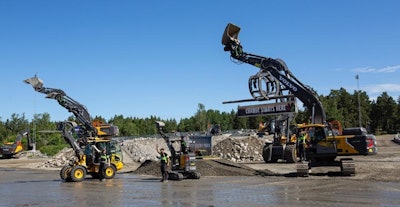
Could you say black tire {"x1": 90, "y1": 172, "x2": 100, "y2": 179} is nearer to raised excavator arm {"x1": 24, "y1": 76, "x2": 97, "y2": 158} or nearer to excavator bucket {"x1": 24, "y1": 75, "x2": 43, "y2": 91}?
raised excavator arm {"x1": 24, "y1": 76, "x2": 97, "y2": 158}

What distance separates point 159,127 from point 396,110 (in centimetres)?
6985

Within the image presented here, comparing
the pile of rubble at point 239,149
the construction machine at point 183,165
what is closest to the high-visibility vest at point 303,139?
the construction machine at point 183,165

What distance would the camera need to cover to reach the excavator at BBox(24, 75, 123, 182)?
72.7 ft

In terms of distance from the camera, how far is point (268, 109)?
25375mm

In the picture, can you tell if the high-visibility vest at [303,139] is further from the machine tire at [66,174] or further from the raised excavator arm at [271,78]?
the machine tire at [66,174]

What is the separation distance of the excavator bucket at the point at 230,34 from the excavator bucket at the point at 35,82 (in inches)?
440

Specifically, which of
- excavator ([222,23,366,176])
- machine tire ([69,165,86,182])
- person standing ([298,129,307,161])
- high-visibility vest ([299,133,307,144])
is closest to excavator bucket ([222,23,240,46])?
excavator ([222,23,366,176])

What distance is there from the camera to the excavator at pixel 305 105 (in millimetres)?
19969

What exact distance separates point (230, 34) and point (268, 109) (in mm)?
4940

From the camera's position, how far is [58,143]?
7125cm

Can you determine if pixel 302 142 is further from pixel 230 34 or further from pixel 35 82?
pixel 35 82

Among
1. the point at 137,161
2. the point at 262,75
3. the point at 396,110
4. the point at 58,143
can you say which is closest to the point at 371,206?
the point at 262,75

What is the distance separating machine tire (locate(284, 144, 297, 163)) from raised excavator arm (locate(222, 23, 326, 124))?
4056 mm

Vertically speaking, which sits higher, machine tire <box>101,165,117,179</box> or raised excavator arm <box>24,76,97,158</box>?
raised excavator arm <box>24,76,97,158</box>
